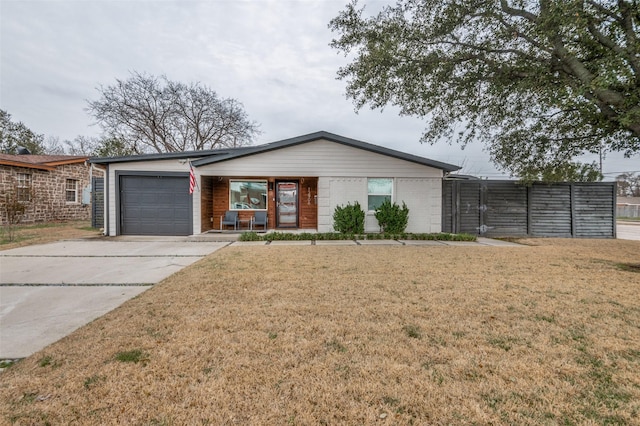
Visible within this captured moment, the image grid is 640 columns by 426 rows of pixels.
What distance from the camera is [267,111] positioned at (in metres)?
22.9

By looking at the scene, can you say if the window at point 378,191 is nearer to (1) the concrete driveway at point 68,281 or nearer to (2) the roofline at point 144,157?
(1) the concrete driveway at point 68,281

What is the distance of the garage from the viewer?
10148mm

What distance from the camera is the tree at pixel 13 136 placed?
80.7 ft

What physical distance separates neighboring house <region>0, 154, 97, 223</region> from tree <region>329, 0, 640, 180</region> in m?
14.8

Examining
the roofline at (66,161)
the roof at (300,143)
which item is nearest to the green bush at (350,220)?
the roof at (300,143)

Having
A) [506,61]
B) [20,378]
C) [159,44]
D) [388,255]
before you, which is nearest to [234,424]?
[20,378]

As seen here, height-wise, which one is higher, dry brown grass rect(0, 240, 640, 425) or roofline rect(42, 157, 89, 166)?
roofline rect(42, 157, 89, 166)

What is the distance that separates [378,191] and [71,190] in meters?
17.5

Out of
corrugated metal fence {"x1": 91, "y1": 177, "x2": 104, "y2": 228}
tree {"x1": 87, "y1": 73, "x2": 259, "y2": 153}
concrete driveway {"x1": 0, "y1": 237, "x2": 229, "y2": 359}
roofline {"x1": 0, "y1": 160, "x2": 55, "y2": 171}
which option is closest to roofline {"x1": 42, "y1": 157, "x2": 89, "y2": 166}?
roofline {"x1": 0, "y1": 160, "x2": 55, "y2": 171}

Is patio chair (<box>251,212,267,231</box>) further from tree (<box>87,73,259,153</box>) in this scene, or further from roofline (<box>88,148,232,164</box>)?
tree (<box>87,73,259,153</box>)

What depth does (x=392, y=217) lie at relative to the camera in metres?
9.83

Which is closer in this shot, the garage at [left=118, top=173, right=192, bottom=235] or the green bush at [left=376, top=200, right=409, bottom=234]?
the green bush at [left=376, top=200, right=409, bottom=234]

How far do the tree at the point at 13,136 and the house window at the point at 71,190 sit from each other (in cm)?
1510

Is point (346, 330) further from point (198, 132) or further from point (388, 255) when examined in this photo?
point (198, 132)
